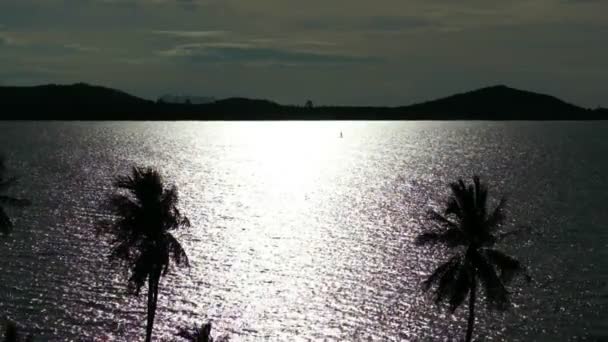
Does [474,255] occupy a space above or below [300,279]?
above

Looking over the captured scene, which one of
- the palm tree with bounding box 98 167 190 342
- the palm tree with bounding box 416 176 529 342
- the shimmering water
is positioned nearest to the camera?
the palm tree with bounding box 416 176 529 342

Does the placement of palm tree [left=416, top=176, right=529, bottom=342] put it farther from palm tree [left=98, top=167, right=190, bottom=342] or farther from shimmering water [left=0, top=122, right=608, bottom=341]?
shimmering water [left=0, top=122, right=608, bottom=341]

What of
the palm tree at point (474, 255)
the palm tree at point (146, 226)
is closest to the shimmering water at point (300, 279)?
the palm tree at point (146, 226)

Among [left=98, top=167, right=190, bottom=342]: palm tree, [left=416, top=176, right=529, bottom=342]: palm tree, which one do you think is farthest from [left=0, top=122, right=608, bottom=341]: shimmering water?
[left=416, top=176, right=529, bottom=342]: palm tree

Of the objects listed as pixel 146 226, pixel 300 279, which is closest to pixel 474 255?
pixel 146 226

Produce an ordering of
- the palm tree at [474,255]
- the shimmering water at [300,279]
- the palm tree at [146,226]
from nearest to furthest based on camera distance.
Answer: the palm tree at [474,255] < the palm tree at [146,226] < the shimmering water at [300,279]

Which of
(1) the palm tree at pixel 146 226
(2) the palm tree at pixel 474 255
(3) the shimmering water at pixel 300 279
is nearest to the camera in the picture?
(2) the palm tree at pixel 474 255

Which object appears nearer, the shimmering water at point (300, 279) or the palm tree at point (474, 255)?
the palm tree at point (474, 255)

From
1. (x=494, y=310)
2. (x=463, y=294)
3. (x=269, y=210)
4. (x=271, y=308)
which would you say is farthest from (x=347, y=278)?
(x=269, y=210)

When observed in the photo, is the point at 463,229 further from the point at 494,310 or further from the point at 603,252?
the point at 603,252

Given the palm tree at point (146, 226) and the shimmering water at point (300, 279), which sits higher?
the palm tree at point (146, 226)

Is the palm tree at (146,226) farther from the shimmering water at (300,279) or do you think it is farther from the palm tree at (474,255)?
the shimmering water at (300,279)

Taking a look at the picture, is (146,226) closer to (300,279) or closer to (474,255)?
(474,255)

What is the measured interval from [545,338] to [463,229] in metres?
28.7
